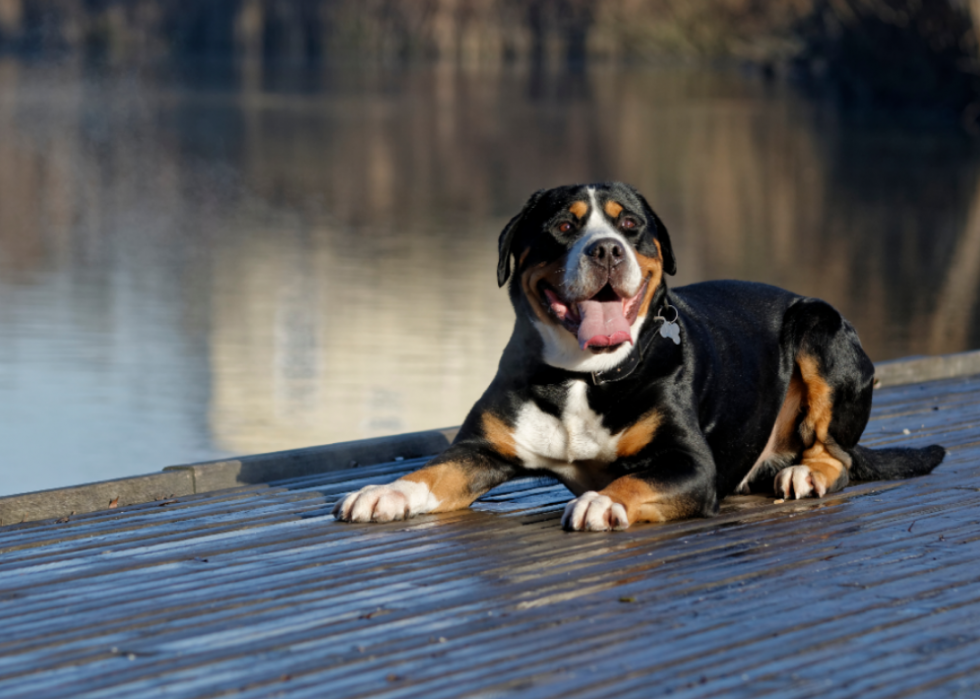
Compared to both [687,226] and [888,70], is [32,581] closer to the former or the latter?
[687,226]

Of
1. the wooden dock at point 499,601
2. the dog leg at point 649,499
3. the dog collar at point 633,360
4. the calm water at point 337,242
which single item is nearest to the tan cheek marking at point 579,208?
the dog collar at point 633,360

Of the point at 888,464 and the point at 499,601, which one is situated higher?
the point at 499,601

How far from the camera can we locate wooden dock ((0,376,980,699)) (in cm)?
286

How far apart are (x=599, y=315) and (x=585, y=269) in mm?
162

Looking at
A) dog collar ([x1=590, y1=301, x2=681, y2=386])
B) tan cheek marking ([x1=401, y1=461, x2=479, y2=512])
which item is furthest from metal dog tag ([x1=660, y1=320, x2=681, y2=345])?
tan cheek marking ([x1=401, y1=461, x2=479, y2=512])

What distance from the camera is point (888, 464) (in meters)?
4.71

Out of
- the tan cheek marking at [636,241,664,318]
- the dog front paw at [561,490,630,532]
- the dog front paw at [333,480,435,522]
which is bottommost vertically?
the dog front paw at [333,480,435,522]

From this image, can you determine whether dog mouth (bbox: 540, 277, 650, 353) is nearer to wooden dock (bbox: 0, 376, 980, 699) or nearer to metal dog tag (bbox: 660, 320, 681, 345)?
metal dog tag (bbox: 660, 320, 681, 345)

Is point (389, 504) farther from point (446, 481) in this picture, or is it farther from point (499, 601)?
point (499, 601)

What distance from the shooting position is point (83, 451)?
8.32 meters

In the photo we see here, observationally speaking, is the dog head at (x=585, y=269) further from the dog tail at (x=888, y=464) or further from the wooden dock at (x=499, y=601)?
the dog tail at (x=888, y=464)

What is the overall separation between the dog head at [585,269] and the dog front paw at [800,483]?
0.77 m

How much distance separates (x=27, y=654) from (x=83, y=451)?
5.47 metres

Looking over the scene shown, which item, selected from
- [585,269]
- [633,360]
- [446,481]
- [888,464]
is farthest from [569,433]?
[888,464]
